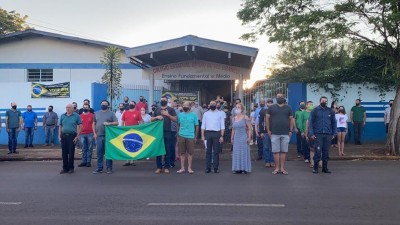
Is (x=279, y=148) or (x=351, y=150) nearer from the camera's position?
(x=279, y=148)

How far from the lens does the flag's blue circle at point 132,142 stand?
12.9 m

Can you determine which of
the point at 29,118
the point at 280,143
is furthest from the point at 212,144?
the point at 29,118

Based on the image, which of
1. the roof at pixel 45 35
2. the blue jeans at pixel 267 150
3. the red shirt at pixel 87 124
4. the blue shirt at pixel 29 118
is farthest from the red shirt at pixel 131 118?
→ the roof at pixel 45 35

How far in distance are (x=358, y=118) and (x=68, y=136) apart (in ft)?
38.1

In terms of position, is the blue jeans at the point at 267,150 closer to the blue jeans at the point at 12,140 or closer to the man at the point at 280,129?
the man at the point at 280,129

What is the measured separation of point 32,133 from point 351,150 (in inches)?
488

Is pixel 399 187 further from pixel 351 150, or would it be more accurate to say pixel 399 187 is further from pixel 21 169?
pixel 21 169

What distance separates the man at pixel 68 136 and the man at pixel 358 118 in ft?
37.0

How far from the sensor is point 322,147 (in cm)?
1211

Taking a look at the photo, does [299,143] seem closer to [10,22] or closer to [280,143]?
[280,143]

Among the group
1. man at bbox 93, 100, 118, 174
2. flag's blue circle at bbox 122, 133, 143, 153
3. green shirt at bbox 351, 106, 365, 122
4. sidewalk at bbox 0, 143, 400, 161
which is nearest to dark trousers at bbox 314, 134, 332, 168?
sidewalk at bbox 0, 143, 400, 161

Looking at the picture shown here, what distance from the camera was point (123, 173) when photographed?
1241cm

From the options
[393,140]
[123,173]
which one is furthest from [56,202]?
[393,140]

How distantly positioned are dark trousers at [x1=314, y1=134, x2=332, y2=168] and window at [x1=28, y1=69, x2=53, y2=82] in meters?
19.9
